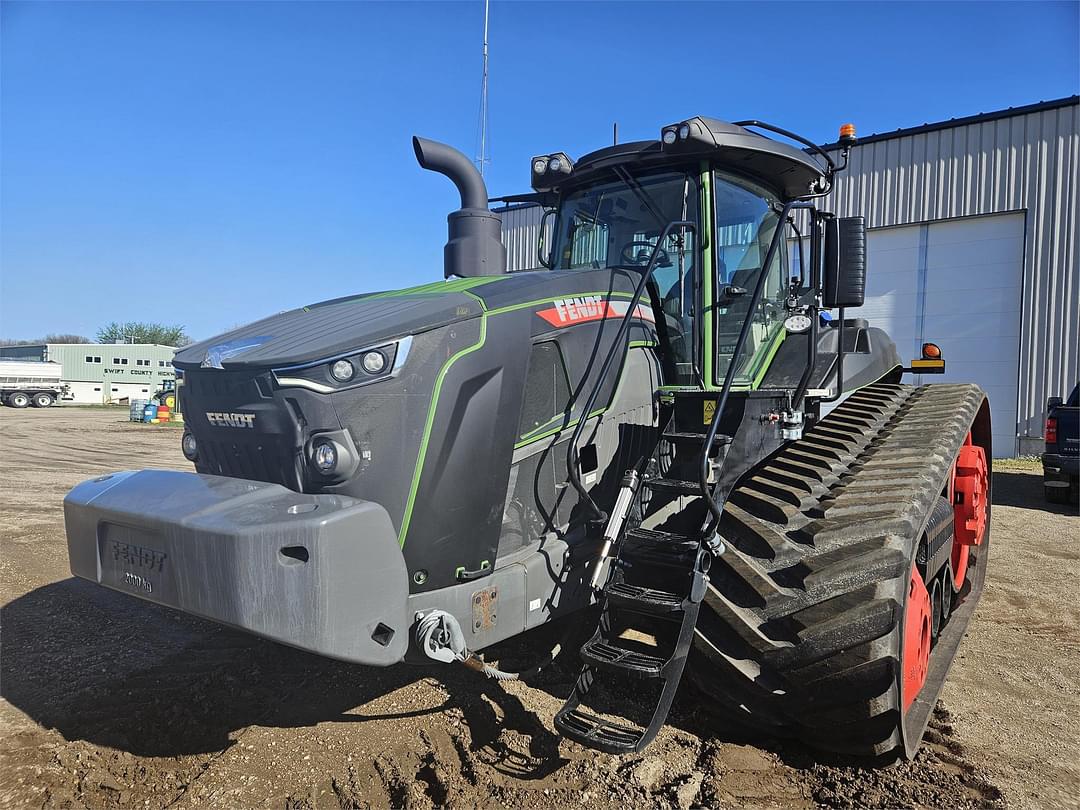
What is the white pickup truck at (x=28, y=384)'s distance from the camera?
112 ft

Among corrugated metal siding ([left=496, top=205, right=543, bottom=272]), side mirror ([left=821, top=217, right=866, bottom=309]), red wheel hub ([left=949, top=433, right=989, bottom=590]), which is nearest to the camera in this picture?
side mirror ([left=821, top=217, right=866, bottom=309])

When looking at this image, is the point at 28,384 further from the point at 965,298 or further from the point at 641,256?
the point at 641,256

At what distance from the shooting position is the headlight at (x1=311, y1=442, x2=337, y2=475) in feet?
8.21

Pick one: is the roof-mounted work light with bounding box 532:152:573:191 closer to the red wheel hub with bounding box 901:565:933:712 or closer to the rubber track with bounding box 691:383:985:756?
the rubber track with bounding box 691:383:985:756

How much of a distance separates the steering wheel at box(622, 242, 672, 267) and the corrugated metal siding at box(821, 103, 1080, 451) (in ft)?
33.9

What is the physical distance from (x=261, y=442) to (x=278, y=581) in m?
0.65

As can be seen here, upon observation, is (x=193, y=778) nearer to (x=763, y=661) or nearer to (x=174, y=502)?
(x=174, y=502)

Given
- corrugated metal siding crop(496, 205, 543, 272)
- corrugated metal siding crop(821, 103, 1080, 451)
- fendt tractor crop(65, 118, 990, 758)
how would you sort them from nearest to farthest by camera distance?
fendt tractor crop(65, 118, 990, 758)
corrugated metal siding crop(821, 103, 1080, 451)
corrugated metal siding crop(496, 205, 543, 272)

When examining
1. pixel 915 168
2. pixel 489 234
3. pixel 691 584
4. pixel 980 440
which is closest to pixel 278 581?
pixel 691 584

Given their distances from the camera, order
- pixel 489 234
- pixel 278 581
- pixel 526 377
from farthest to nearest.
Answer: pixel 489 234
pixel 526 377
pixel 278 581

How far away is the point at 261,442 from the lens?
8.86 ft

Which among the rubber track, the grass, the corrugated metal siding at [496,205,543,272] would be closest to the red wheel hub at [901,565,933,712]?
the rubber track

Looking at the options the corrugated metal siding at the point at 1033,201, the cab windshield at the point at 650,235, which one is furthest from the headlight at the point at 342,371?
the corrugated metal siding at the point at 1033,201

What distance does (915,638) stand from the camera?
3.02m
